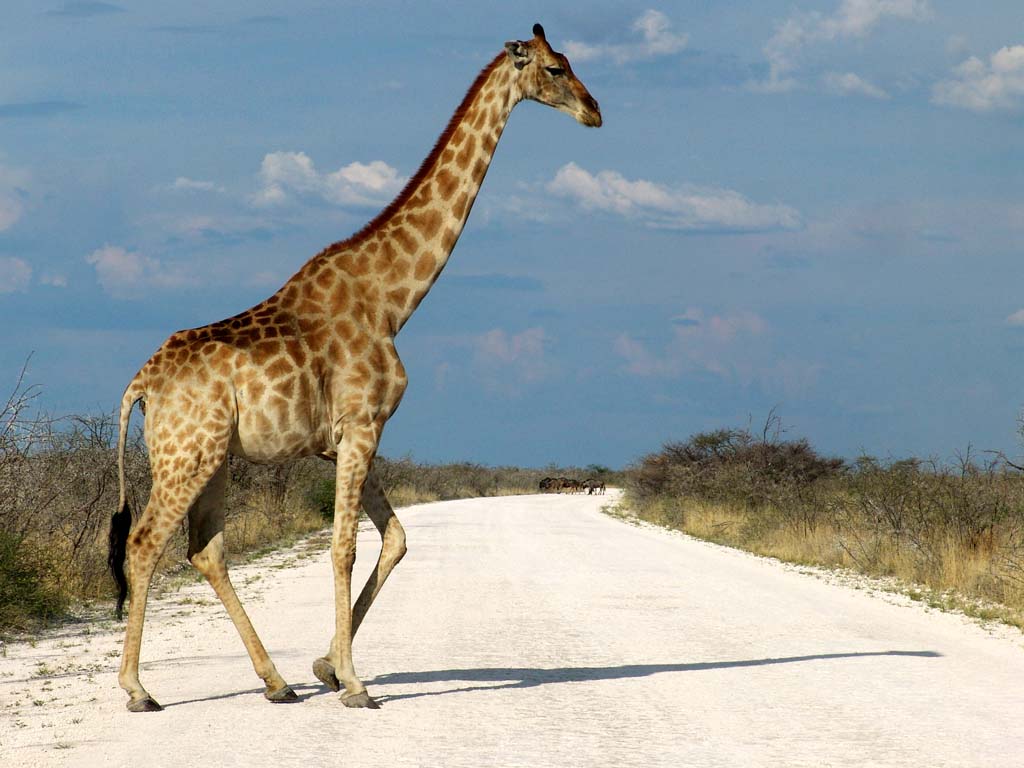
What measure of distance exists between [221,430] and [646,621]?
5.93 metres

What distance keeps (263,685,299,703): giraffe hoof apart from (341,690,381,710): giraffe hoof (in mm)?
371

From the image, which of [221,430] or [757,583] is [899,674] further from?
[757,583]

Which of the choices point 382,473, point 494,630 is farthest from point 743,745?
point 382,473

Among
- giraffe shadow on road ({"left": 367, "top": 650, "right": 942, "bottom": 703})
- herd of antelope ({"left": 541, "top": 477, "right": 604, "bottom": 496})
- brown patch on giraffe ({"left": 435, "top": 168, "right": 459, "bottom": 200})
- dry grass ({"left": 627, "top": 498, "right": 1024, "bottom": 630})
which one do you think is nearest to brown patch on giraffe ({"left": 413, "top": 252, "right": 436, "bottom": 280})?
brown patch on giraffe ({"left": 435, "top": 168, "right": 459, "bottom": 200})

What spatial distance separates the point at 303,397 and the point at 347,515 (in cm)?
85

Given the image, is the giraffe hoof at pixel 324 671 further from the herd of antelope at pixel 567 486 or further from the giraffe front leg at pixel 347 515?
the herd of antelope at pixel 567 486

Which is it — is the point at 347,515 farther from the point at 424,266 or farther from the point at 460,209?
the point at 460,209

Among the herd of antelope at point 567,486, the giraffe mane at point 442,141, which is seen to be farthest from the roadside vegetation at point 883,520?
Answer: the herd of antelope at point 567,486

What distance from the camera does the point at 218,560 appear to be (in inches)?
347

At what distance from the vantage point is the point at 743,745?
730 centimetres

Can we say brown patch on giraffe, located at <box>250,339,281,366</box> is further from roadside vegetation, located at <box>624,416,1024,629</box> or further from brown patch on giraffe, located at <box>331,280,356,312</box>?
roadside vegetation, located at <box>624,416,1024,629</box>

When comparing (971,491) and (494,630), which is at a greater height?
(971,491)

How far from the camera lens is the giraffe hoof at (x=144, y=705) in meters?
8.17

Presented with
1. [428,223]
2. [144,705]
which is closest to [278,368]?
[428,223]
